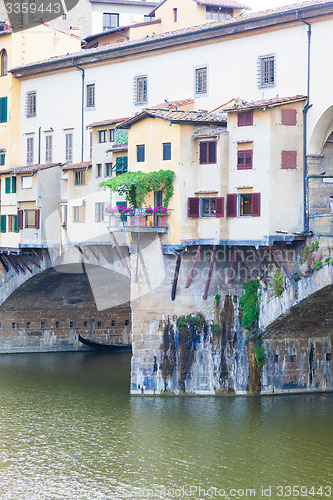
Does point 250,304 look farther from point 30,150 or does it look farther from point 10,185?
point 30,150

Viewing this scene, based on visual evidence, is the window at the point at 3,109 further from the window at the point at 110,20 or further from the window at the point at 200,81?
the window at the point at 110,20

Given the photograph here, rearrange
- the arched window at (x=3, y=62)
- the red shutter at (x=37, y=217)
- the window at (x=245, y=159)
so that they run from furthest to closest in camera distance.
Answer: the arched window at (x=3, y=62)
the red shutter at (x=37, y=217)
the window at (x=245, y=159)

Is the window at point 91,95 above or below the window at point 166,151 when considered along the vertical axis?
above

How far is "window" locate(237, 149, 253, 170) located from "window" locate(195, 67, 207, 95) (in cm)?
616

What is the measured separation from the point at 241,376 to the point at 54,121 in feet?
68.8

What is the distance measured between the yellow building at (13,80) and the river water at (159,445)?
644 inches

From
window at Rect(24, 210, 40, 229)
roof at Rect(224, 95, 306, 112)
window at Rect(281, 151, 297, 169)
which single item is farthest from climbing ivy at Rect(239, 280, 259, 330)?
window at Rect(24, 210, 40, 229)

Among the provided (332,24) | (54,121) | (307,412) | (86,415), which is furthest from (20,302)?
(332,24)

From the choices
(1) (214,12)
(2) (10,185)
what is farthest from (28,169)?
(1) (214,12)

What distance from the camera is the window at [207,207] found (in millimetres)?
47094

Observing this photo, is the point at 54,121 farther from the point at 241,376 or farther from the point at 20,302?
the point at 241,376

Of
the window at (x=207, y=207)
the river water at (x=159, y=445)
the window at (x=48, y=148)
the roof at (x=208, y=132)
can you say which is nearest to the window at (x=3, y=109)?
the window at (x=48, y=148)

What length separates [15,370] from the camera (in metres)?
60.2

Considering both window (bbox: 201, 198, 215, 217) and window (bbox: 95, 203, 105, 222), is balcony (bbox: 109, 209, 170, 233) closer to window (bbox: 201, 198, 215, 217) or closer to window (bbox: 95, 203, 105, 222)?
window (bbox: 201, 198, 215, 217)
